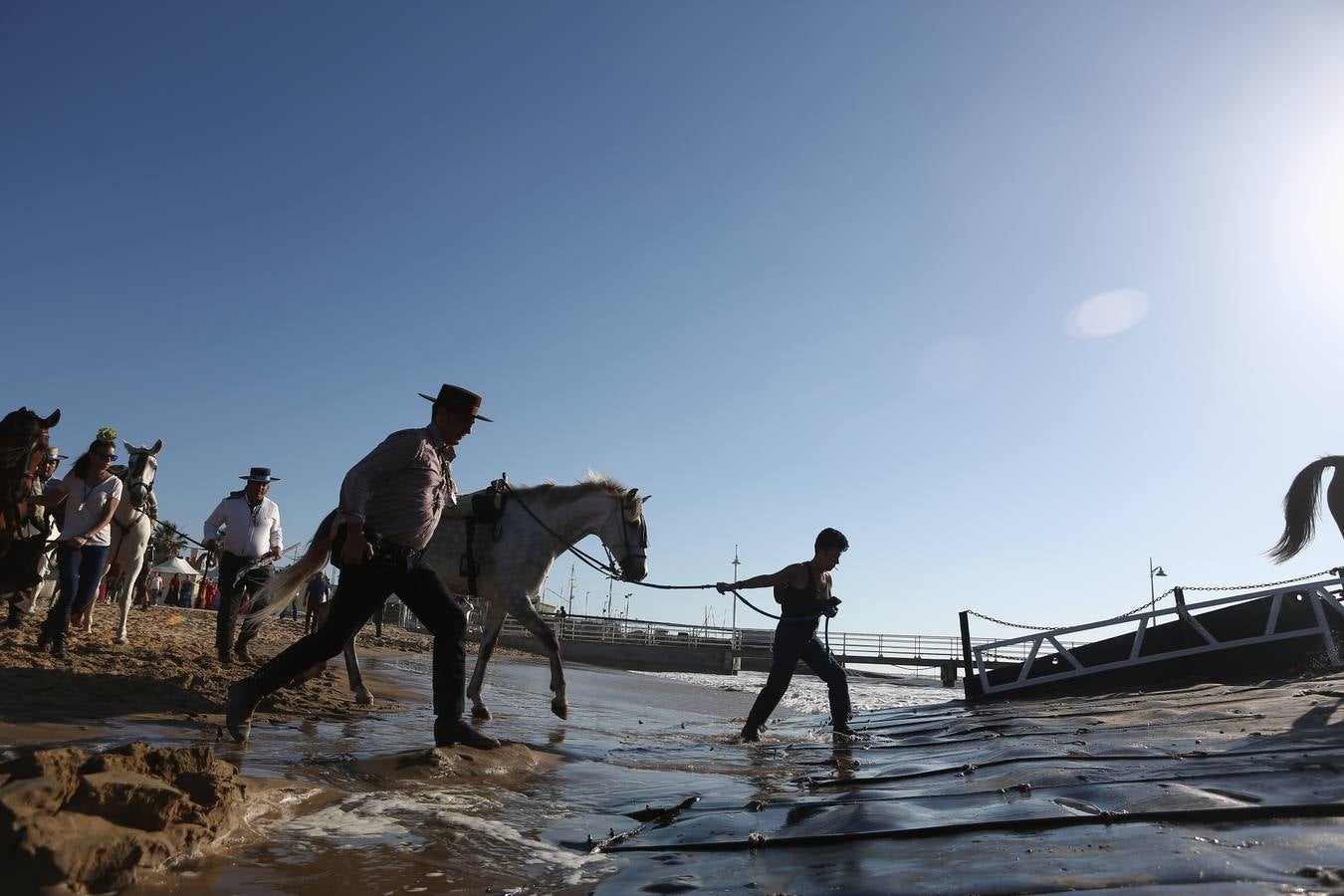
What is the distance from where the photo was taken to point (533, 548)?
25.5 ft

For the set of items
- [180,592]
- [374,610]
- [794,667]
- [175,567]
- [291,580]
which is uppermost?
[175,567]

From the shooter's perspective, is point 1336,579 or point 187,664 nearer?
point 187,664

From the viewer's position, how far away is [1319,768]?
10.6 feet

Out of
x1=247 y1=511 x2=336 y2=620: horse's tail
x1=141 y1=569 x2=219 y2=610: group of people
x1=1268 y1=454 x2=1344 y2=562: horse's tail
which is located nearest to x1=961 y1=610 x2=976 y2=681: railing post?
x1=1268 y1=454 x2=1344 y2=562: horse's tail

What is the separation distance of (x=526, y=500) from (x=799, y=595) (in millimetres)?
2732

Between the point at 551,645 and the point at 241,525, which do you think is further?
the point at 241,525

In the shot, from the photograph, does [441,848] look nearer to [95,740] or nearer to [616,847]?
[616,847]

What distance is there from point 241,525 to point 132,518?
1.60m

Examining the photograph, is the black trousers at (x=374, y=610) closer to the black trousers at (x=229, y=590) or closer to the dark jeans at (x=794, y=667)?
the dark jeans at (x=794, y=667)

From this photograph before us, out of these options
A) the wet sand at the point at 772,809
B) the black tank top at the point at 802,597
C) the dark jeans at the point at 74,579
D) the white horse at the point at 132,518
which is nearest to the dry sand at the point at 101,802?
the wet sand at the point at 772,809

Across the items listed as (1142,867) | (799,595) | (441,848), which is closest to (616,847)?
(441,848)

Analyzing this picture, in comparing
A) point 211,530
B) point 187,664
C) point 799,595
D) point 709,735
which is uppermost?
point 211,530

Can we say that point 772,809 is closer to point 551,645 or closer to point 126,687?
point 551,645

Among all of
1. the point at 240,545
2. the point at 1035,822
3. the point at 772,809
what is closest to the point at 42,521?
the point at 240,545
